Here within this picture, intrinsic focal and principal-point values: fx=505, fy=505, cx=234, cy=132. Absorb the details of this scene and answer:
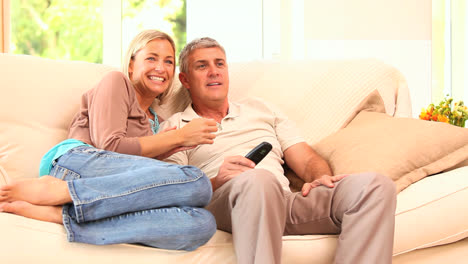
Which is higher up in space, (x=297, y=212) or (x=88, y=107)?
(x=88, y=107)

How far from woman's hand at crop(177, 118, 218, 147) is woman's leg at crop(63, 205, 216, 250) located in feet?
1.06

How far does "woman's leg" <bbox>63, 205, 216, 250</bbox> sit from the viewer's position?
127 cm

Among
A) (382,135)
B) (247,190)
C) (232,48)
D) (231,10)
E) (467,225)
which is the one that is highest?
(231,10)

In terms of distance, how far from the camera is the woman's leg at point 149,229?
1.27 metres

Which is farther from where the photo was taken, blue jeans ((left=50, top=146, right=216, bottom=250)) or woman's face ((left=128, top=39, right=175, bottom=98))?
woman's face ((left=128, top=39, right=175, bottom=98))

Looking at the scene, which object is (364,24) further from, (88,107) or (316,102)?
(88,107)

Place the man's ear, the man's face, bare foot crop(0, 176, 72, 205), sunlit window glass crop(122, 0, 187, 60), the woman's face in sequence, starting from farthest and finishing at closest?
sunlit window glass crop(122, 0, 187, 60), the man's ear, the man's face, the woman's face, bare foot crop(0, 176, 72, 205)

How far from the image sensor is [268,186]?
1.35m

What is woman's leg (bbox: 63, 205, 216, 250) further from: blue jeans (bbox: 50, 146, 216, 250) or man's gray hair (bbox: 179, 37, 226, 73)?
man's gray hair (bbox: 179, 37, 226, 73)

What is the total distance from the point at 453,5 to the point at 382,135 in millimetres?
3591

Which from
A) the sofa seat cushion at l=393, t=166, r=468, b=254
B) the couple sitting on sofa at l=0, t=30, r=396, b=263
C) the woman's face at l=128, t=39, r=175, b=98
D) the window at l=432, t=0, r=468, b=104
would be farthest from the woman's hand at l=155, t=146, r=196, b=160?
the window at l=432, t=0, r=468, b=104

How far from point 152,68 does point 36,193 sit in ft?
2.34

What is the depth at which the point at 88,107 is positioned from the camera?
1.71 meters

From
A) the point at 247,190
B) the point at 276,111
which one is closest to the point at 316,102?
the point at 276,111
